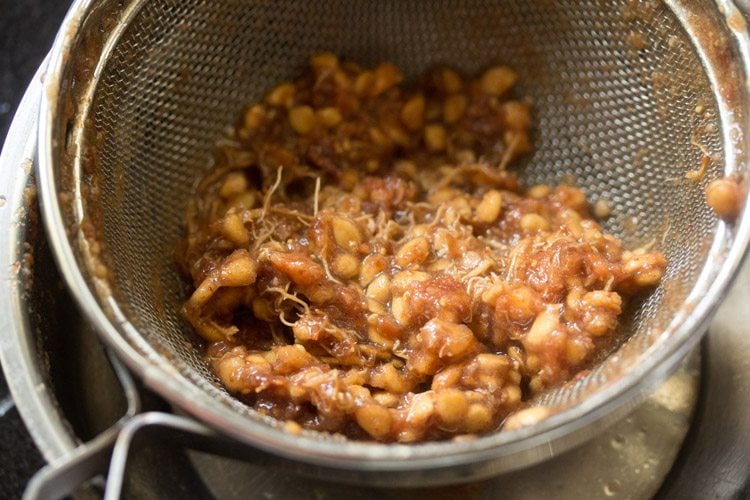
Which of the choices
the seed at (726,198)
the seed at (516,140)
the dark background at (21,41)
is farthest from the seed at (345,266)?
the dark background at (21,41)

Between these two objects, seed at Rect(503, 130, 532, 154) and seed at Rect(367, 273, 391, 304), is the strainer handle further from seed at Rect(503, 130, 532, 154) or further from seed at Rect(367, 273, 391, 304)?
seed at Rect(503, 130, 532, 154)

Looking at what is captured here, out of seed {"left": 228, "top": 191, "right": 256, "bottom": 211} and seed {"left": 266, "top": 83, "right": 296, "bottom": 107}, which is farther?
seed {"left": 266, "top": 83, "right": 296, "bottom": 107}

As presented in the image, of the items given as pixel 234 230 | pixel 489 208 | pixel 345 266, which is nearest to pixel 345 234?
pixel 345 266

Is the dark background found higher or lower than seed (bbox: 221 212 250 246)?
higher

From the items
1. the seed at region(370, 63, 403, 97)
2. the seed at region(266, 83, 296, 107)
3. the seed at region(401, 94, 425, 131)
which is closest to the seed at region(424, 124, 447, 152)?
the seed at region(401, 94, 425, 131)

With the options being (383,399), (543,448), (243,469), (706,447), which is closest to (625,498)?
(706,447)

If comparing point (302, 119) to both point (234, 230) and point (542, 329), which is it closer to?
point (234, 230)

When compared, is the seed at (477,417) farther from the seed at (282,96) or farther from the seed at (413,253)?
the seed at (282,96)
